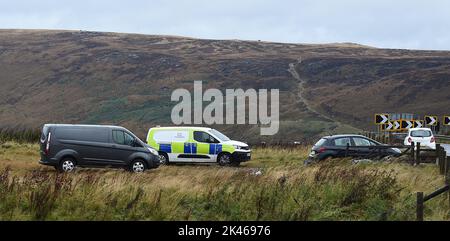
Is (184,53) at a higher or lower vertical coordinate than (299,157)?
higher

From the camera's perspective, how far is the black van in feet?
67.0

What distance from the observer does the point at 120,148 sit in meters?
21.0

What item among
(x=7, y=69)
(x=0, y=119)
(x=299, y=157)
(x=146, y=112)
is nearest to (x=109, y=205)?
(x=299, y=157)

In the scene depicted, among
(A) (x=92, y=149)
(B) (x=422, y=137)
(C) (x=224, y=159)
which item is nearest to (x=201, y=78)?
(B) (x=422, y=137)

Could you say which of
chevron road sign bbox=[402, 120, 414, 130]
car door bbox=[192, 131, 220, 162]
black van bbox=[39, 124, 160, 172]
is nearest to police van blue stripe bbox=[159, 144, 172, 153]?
car door bbox=[192, 131, 220, 162]

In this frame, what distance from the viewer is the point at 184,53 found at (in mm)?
127625

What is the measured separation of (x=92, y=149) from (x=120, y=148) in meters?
0.90

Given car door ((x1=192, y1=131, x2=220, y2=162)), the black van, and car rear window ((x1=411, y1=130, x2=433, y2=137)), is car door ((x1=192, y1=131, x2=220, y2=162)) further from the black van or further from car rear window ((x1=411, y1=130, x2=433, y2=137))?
car rear window ((x1=411, y1=130, x2=433, y2=137))

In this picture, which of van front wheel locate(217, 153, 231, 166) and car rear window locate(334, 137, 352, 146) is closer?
car rear window locate(334, 137, 352, 146)

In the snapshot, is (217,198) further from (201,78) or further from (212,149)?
(201,78)

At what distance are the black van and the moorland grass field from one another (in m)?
7.23
